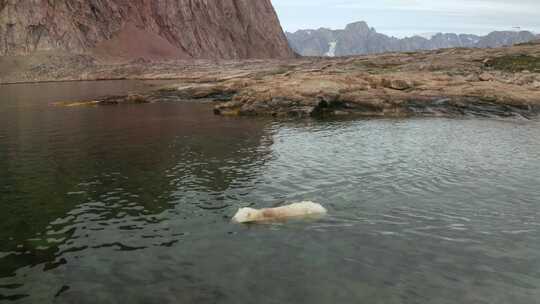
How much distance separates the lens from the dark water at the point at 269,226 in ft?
44.6

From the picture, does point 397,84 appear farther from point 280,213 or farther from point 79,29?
point 79,29

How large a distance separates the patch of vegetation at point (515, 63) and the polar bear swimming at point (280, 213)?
77.3m

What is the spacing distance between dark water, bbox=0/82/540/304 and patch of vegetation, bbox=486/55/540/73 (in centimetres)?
5440

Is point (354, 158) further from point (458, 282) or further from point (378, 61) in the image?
point (378, 61)

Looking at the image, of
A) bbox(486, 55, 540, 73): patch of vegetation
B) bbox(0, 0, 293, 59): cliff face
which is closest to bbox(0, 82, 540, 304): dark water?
bbox(486, 55, 540, 73): patch of vegetation

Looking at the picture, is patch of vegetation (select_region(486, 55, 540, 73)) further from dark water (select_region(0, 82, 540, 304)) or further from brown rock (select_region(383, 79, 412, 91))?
dark water (select_region(0, 82, 540, 304))

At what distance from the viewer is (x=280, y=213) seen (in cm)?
1906

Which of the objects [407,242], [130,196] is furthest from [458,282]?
[130,196]

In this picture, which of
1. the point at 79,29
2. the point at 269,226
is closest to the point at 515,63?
the point at 269,226

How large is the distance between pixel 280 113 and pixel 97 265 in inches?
1515

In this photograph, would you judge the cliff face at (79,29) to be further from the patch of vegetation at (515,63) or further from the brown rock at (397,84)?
the brown rock at (397,84)

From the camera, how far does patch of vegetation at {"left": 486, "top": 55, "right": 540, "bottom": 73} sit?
84.0 m

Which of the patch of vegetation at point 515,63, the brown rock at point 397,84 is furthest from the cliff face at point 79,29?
the brown rock at point 397,84

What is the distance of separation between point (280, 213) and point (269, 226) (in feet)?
3.51
